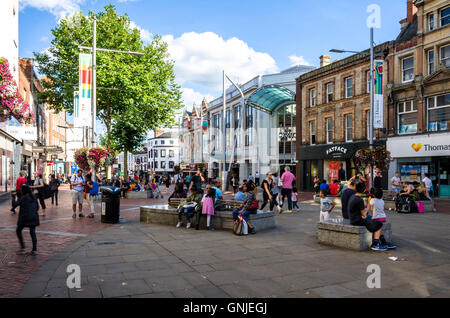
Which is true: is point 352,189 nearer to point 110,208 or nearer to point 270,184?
point 270,184

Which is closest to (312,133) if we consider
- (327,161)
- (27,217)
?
(327,161)

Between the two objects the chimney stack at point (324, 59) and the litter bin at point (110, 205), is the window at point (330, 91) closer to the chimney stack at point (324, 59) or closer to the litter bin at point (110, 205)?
the chimney stack at point (324, 59)

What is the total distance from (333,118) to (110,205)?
73.0 ft

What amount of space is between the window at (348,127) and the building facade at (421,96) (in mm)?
3630

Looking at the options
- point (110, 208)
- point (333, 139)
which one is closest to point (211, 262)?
point (110, 208)

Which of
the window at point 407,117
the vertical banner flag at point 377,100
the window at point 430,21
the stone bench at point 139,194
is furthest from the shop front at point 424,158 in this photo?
the stone bench at point 139,194

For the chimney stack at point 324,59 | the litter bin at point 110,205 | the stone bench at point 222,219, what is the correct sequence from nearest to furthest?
the stone bench at point 222,219
the litter bin at point 110,205
the chimney stack at point 324,59

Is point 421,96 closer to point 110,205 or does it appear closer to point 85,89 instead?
point 85,89

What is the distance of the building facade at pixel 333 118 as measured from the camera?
1057 inches

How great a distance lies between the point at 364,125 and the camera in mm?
26719

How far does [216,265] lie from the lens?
21.3ft

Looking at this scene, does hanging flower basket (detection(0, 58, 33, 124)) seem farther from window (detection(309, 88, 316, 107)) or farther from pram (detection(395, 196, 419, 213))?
window (detection(309, 88, 316, 107))

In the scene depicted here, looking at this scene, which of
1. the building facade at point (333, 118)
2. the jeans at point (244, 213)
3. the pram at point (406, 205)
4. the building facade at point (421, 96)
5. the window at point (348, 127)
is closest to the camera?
the jeans at point (244, 213)
